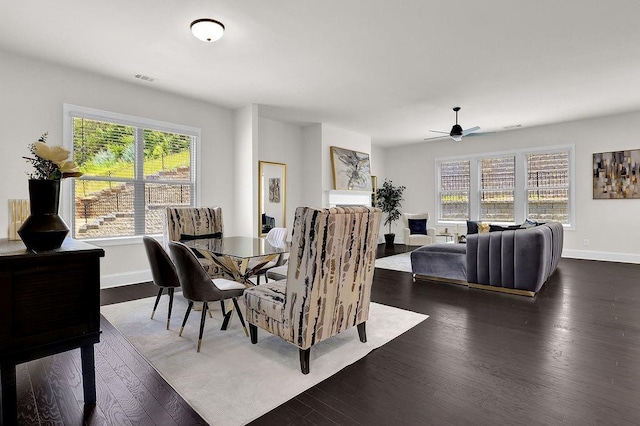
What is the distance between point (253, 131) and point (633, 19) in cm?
484

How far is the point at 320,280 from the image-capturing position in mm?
2146

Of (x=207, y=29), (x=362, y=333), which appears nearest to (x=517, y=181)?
(x=362, y=333)

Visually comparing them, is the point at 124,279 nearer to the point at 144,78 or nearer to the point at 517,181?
the point at 144,78

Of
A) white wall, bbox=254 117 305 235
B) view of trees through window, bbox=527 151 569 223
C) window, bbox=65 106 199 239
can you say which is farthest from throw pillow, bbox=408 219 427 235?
window, bbox=65 106 199 239

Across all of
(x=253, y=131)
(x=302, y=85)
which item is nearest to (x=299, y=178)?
(x=253, y=131)

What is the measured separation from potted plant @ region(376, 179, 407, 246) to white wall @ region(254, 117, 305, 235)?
2.96m

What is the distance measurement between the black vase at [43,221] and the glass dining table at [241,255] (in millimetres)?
1298

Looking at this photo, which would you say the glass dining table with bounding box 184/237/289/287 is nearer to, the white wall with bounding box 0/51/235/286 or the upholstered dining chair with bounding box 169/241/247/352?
the upholstered dining chair with bounding box 169/241/247/352

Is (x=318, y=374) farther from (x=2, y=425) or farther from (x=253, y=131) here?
(x=253, y=131)

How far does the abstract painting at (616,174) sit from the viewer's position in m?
6.22

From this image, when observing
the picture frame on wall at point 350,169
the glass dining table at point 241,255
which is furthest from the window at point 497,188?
the glass dining table at point 241,255

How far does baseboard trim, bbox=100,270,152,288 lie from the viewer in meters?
4.51

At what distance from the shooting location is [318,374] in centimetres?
221

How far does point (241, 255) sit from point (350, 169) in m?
5.09
